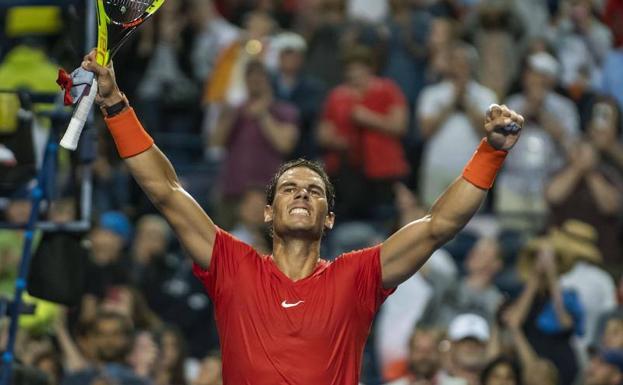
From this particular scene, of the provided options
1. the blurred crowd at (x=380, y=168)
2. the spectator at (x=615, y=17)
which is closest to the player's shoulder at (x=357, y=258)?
the blurred crowd at (x=380, y=168)

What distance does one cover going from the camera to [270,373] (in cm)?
657

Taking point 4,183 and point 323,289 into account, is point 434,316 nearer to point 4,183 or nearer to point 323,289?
point 4,183

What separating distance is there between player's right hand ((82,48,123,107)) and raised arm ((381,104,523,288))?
1.26 metres

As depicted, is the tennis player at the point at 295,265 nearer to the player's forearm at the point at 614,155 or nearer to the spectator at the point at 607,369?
the spectator at the point at 607,369

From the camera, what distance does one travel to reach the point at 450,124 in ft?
43.3

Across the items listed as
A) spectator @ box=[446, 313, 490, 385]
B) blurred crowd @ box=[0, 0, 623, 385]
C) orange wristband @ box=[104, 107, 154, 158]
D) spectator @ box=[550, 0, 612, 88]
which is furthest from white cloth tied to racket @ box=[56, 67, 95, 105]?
spectator @ box=[550, 0, 612, 88]

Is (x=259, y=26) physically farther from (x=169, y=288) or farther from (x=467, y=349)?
(x=467, y=349)

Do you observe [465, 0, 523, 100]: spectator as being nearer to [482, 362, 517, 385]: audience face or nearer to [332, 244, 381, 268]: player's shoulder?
[482, 362, 517, 385]: audience face

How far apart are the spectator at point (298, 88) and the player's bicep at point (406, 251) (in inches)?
278

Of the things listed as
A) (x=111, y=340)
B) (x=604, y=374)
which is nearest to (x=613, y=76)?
(x=604, y=374)

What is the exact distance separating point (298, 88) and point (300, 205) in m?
7.29

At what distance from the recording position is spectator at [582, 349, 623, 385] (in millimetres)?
10555

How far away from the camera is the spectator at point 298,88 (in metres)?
13.9

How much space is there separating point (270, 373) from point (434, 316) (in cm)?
526
